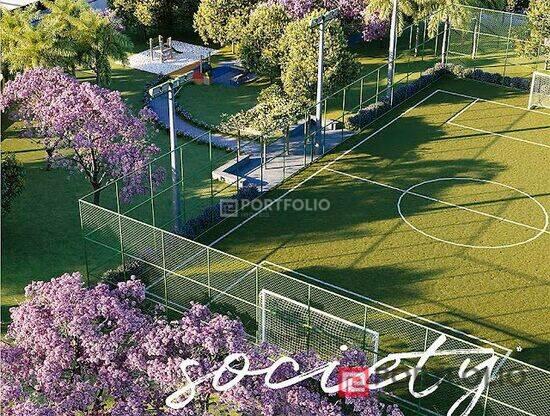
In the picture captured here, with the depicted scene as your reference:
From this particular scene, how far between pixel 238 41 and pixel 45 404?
3179cm

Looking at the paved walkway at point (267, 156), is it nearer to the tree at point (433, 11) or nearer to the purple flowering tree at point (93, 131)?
the purple flowering tree at point (93, 131)

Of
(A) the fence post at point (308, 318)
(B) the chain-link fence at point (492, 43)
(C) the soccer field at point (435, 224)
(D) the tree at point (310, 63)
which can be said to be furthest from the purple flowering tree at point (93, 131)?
(B) the chain-link fence at point (492, 43)

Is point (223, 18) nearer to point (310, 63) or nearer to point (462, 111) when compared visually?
point (310, 63)

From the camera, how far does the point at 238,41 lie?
49.5 meters

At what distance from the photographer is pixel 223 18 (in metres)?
50.6

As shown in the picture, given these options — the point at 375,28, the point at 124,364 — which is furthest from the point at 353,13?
the point at 124,364

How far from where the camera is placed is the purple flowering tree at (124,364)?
20.8 metres

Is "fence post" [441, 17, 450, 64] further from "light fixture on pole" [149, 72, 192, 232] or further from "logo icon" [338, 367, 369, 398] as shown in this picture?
"logo icon" [338, 367, 369, 398]

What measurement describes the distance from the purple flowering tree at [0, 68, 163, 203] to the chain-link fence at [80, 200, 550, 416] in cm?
312

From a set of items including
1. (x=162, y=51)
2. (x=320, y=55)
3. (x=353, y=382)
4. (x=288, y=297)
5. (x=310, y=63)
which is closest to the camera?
(x=353, y=382)

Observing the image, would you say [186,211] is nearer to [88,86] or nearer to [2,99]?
[88,86]

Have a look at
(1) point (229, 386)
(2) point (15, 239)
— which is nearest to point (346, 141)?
(2) point (15, 239)

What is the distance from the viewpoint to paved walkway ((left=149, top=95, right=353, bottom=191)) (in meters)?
38.3

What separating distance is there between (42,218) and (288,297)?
504 inches
